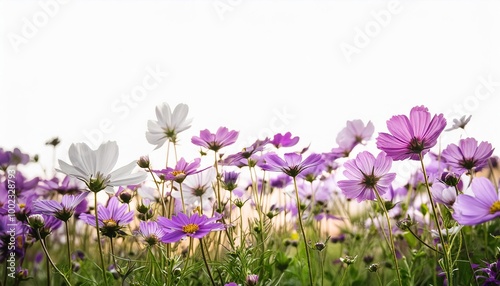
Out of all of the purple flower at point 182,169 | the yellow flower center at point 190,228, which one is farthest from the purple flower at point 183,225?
the purple flower at point 182,169

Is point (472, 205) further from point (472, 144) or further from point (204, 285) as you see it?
point (204, 285)

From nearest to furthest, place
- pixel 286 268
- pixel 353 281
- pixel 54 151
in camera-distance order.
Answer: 1. pixel 286 268
2. pixel 353 281
3. pixel 54 151

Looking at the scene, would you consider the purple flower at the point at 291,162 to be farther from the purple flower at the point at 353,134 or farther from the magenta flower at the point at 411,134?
the purple flower at the point at 353,134

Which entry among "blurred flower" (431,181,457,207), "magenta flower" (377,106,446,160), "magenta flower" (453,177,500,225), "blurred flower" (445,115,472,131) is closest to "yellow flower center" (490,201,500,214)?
"magenta flower" (453,177,500,225)

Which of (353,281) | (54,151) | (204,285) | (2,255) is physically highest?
(54,151)

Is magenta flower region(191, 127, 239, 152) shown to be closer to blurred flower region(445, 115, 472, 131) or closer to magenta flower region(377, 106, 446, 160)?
magenta flower region(377, 106, 446, 160)

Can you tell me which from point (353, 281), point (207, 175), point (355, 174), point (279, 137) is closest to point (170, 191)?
point (207, 175)
